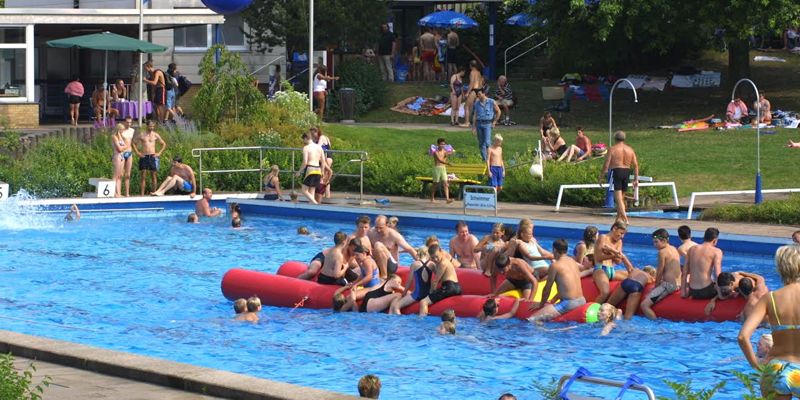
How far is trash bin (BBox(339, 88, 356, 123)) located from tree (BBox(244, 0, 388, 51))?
2.29 metres

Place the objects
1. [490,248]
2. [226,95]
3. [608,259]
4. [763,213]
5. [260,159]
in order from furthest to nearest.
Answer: [226,95], [260,159], [763,213], [490,248], [608,259]

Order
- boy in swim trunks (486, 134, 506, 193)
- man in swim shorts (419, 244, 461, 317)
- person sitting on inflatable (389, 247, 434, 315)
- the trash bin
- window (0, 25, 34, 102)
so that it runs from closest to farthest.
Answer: man in swim shorts (419, 244, 461, 317) < person sitting on inflatable (389, 247, 434, 315) < boy in swim trunks (486, 134, 506, 193) < window (0, 25, 34, 102) < the trash bin

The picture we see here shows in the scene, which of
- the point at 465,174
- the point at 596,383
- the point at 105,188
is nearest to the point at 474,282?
the point at 596,383

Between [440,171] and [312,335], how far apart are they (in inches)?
409

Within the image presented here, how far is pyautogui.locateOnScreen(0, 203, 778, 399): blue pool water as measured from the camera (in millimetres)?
13250

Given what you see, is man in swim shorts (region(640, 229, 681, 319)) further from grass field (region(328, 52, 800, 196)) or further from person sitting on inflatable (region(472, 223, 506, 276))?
grass field (region(328, 52, 800, 196))

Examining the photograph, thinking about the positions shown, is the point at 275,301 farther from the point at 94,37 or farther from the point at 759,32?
the point at 759,32

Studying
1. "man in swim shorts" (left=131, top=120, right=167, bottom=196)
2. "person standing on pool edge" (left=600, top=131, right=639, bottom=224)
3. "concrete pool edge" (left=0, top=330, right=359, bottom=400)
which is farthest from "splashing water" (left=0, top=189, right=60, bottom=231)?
"concrete pool edge" (left=0, top=330, right=359, bottom=400)

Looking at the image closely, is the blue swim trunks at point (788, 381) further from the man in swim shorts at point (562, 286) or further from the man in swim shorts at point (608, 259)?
the man in swim shorts at point (608, 259)

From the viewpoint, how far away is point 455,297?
16.0 meters

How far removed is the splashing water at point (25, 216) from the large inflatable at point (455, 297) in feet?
27.8

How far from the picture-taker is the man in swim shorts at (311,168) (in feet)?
84.4

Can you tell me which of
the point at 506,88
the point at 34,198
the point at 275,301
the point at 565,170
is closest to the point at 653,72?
the point at 506,88

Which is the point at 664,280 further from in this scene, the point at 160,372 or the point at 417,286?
the point at 160,372
